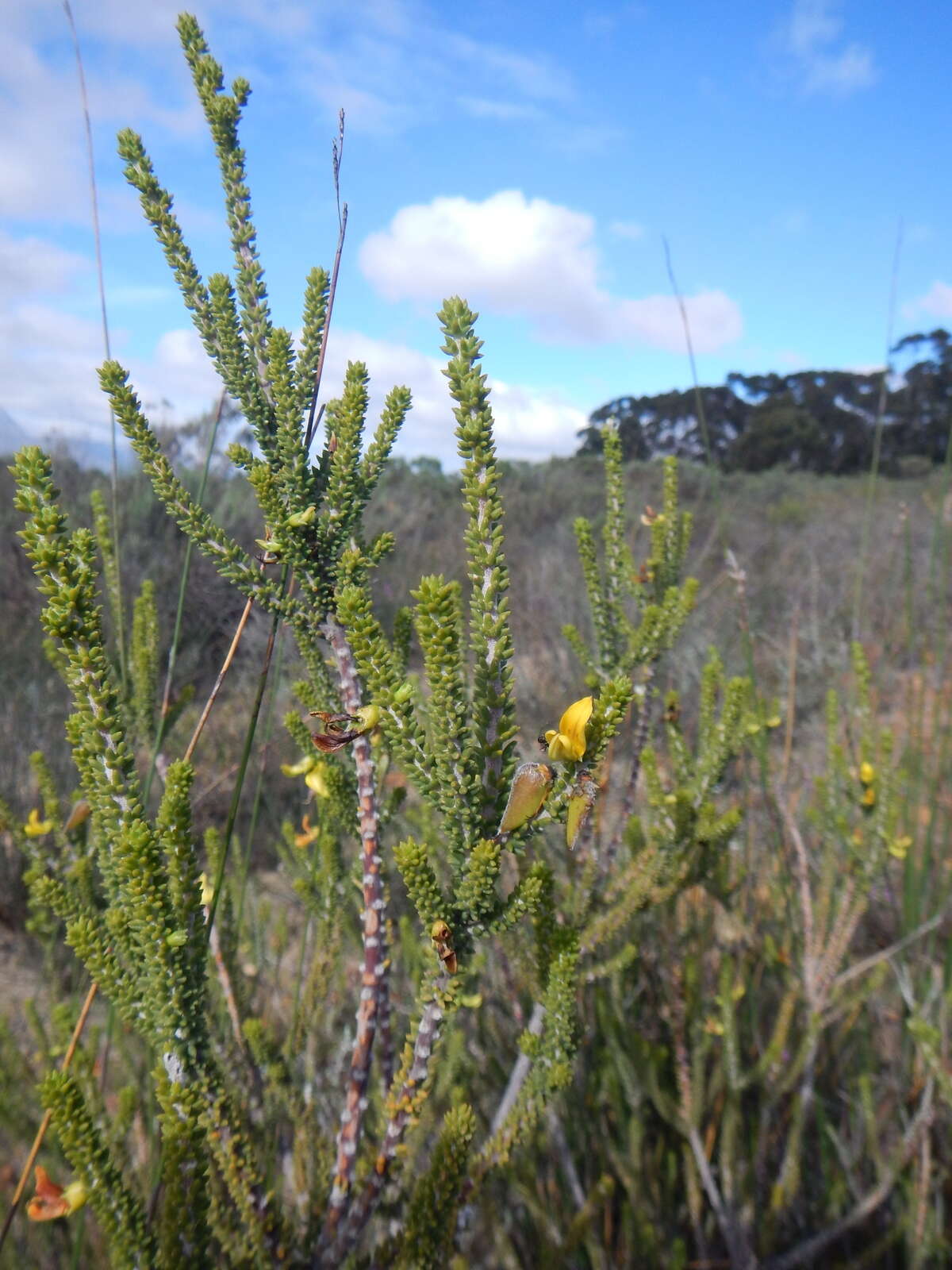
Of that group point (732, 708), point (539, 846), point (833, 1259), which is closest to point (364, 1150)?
point (539, 846)

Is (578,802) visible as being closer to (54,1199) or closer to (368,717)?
(368,717)

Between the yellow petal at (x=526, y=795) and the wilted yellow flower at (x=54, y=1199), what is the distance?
50cm

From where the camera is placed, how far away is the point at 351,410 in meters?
0.76

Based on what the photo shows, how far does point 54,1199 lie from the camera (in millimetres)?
761

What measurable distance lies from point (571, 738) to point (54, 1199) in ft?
2.20

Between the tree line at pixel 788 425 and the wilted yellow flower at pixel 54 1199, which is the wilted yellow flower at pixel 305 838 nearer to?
the wilted yellow flower at pixel 54 1199

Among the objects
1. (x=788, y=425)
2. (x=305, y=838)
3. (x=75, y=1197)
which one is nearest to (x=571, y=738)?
(x=75, y=1197)

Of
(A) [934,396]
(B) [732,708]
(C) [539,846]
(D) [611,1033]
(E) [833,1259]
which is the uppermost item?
(A) [934,396]

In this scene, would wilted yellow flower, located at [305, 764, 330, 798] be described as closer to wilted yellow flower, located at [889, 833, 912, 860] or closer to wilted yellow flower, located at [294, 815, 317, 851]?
wilted yellow flower, located at [294, 815, 317, 851]

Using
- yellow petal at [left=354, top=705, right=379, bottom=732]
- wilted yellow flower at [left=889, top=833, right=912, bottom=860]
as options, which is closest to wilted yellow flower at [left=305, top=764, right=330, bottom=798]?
yellow petal at [left=354, top=705, right=379, bottom=732]

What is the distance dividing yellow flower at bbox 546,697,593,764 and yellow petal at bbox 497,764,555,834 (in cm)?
2

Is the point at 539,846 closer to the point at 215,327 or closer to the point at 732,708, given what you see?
the point at 732,708

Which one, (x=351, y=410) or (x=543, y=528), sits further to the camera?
(x=543, y=528)

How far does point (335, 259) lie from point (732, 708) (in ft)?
2.96
